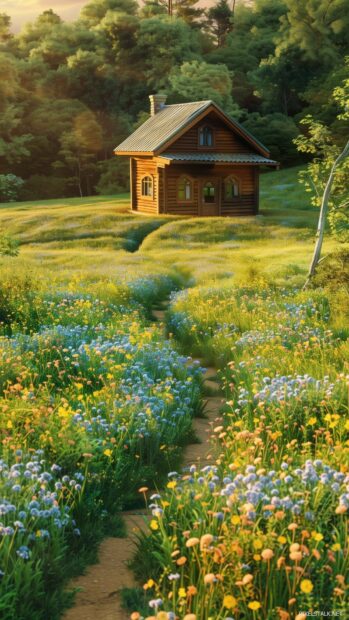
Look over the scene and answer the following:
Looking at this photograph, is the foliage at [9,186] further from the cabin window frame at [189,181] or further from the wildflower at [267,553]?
the wildflower at [267,553]

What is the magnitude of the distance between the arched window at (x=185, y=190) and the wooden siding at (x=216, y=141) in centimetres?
189

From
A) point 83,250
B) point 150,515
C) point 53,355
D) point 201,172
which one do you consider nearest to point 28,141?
point 201,172

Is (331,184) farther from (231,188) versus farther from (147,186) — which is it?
(147,186)

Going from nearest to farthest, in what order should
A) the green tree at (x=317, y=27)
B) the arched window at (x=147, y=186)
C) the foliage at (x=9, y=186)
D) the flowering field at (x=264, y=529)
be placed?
the flowering field at (x=264, y=529)
the arched window at (x=147, y=186)
the foliage at (x=9, y=186)
the green tree at (x=317, y=27)

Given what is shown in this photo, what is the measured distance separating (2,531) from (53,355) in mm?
6110

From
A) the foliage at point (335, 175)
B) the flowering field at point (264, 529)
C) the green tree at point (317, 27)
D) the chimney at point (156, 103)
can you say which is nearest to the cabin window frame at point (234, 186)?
the chimney at point (156, 103)

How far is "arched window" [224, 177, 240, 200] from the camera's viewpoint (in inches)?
1722

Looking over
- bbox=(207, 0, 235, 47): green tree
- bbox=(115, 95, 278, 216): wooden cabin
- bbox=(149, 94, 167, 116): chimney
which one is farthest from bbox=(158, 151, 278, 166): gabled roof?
bbox=(207, 0, 235, 47): green tree

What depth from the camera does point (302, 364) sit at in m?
10.6

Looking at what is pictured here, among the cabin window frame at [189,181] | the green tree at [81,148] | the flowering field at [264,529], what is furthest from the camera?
the green tree at [81,148]

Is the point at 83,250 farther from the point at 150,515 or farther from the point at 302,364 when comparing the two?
the point at 150,515

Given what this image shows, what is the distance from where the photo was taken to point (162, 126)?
43.5 m

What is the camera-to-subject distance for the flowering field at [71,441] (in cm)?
559

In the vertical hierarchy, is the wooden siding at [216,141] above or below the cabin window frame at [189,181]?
above
